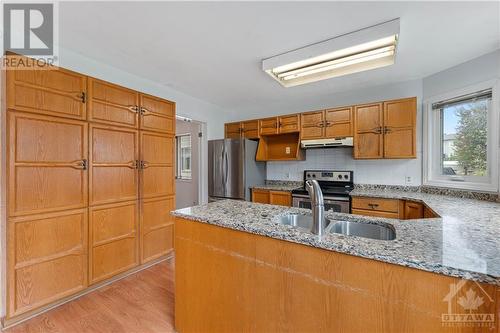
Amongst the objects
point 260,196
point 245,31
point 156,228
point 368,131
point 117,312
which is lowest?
point 117,312

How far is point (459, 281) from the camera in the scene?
0.78 m

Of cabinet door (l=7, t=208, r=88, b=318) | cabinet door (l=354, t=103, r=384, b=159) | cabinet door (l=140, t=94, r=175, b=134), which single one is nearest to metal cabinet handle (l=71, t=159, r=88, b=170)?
cabinet door (l=7, t=208, r=88, b=318)

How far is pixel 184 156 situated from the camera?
17.1 ft

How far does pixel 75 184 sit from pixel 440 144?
13.7 feet

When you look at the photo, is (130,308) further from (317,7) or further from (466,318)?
(317,7)

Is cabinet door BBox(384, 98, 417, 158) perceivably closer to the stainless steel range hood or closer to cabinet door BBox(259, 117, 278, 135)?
the stainless steel range hood

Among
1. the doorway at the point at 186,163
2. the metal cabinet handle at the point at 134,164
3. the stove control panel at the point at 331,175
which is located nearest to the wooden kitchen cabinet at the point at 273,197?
the stove control panel at the point at 331,175

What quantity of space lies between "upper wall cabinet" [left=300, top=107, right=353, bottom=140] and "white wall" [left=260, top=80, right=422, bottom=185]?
1.23 ft

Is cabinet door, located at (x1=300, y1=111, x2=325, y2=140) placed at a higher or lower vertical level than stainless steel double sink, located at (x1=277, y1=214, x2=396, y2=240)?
higher

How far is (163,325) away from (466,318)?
1.88 metres

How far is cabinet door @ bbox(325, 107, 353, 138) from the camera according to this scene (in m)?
3.23

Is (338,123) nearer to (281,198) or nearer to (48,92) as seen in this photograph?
(281,198)

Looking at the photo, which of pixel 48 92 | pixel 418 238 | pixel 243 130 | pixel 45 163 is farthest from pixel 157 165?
pixel 418 238

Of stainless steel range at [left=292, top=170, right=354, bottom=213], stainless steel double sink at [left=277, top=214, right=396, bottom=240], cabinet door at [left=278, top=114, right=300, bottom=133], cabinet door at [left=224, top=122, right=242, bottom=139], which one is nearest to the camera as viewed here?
stainless steel double sink at [left=277, top=214, right=396, bottom=240]
